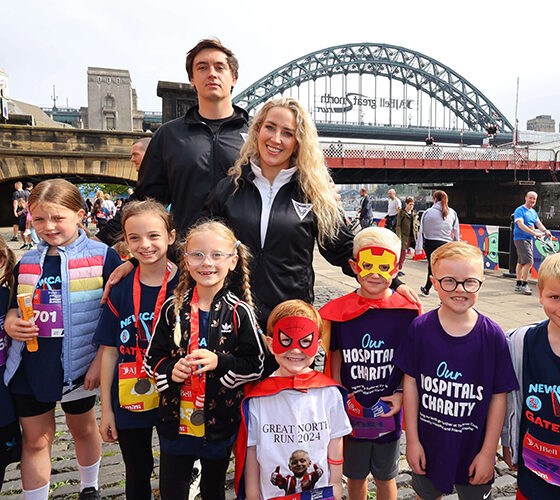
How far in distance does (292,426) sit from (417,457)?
2.00 feet

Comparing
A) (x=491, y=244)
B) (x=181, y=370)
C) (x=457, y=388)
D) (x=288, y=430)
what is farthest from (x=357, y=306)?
(x=491, y=244)

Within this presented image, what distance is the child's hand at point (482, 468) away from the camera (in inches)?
71.4

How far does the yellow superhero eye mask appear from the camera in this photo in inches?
81.0

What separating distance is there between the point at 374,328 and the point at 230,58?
180cm

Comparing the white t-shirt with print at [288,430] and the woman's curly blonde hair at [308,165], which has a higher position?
the woman's curly blonde hair at [308,165]

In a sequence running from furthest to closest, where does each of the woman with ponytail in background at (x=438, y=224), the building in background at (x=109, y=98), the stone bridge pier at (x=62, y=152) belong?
the building in background at (x=109, y=98) < the stone bridge pier at (x=62, y=152) < the woman with ponytail in background at (x=438, y=224)

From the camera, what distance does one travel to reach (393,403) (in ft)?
6.67

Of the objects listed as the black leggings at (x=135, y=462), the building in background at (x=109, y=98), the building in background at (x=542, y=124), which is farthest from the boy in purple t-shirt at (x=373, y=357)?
the building in background at (x=542, y=124)

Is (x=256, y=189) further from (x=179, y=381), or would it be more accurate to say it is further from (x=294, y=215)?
(x=179, y=381)

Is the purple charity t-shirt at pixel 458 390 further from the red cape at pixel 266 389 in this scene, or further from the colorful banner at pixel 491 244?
the colorful banner at pixel 491 244

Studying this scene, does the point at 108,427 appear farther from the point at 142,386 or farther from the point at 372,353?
the point at 372,353

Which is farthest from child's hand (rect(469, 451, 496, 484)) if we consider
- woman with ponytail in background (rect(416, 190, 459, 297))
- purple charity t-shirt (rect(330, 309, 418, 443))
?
woman with ponytail in background (rect(416, 190, 459, 297))

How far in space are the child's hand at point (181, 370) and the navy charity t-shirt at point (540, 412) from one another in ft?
4.89

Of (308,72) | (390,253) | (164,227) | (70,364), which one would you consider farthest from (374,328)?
(308,72)
